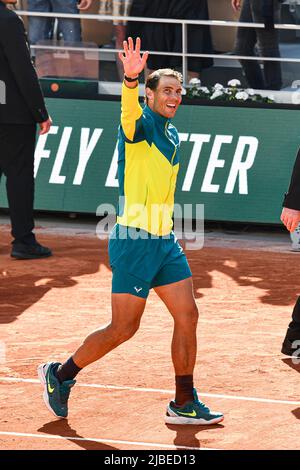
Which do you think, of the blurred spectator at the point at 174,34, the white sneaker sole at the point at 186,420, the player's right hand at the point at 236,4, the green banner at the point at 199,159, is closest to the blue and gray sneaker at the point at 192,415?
the white sneaker sole at the point at 186,420

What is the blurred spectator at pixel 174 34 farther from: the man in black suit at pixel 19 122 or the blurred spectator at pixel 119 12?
→ the man in black suit at pixel 19 122

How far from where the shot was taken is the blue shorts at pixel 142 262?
329 inches

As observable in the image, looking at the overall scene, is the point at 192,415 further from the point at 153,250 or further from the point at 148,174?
the point at 148,174

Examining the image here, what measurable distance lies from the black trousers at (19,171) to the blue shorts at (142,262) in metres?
5.60

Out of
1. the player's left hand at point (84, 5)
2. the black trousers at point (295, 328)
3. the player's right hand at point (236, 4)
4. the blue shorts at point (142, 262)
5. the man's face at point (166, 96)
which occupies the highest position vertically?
the man's face at point (166, 96)

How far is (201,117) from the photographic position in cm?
1573

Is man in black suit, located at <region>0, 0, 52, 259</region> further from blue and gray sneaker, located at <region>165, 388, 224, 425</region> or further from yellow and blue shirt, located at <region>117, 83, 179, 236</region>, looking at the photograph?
blue and gray sneaker, located at <region>165, 388, 224, 425</region>

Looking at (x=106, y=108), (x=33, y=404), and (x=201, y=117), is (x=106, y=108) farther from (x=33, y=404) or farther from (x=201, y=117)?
(x=33, y=404)

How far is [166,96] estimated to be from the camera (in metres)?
8.30

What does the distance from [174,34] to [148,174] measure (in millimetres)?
8758

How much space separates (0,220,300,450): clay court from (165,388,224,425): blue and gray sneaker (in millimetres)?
60

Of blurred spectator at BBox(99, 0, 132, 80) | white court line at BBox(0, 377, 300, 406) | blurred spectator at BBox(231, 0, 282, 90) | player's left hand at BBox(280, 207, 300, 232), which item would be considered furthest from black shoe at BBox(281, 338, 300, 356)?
blurred spectator at BBox(99, 0, 132, 80)

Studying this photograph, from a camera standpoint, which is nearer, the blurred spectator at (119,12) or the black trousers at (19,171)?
the black trousers at (19,171)
